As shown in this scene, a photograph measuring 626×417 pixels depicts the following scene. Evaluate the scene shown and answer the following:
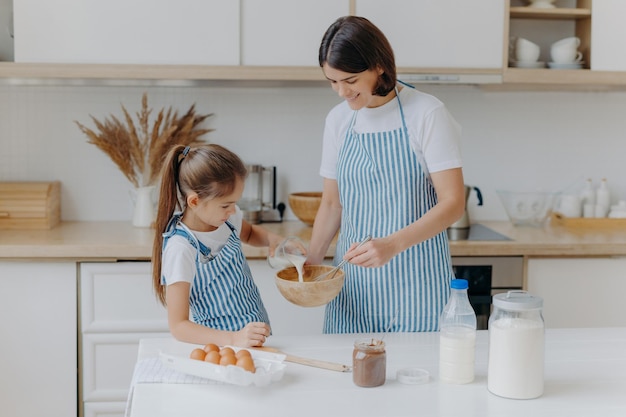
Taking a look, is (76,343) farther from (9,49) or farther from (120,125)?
(9,49)

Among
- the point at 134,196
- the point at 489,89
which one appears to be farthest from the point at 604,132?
the point at 134,196

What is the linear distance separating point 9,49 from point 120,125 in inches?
20.1

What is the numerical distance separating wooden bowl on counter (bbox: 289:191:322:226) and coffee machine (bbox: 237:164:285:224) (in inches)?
7.4

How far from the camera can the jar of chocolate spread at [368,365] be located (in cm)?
155

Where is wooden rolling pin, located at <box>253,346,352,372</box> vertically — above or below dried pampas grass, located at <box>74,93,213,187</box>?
below

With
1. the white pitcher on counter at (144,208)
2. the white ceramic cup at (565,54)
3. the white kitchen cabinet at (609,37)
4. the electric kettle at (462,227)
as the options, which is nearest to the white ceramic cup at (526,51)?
the white ceramic cup at (565,54)

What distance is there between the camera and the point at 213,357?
5.18ft

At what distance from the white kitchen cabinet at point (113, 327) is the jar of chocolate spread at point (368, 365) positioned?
144cm

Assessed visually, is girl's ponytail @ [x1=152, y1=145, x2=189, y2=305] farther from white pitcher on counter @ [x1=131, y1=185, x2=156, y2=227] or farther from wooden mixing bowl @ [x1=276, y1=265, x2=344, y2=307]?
white pitcher on counter @ [x1=131, y1=185, x2=156, y2=227]

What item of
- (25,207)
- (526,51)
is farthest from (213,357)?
(526,51)

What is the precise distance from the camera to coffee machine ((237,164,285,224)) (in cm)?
337

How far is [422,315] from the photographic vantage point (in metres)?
2.20

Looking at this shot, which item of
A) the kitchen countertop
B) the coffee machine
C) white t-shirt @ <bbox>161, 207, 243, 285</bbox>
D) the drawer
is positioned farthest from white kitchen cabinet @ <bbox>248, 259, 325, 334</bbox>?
white t-shirt @ <bbox>161, 207, 243, 285</bbox>

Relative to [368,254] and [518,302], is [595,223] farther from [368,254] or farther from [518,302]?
[518,302]
